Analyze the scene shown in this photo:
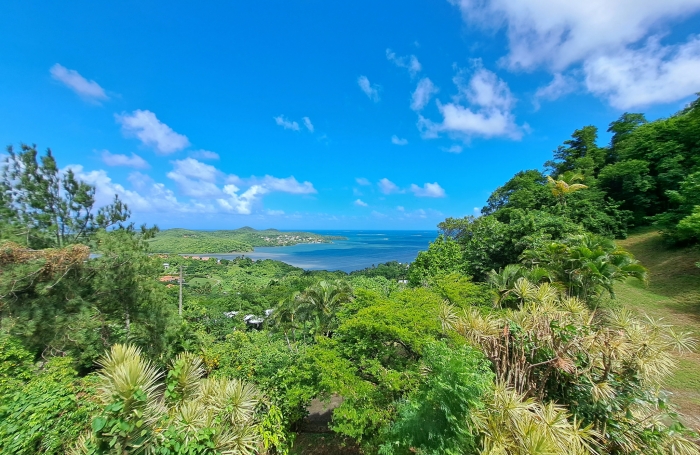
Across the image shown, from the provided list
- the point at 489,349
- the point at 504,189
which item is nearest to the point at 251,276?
the point at 504,189

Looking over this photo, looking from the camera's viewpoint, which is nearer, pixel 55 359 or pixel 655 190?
pixel 55 359

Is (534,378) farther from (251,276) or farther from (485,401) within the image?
(251,276)

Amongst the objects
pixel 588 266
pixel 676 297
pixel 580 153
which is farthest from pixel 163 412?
pixel 580 153

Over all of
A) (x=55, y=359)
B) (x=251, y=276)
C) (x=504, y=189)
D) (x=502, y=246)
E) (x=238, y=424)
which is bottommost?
(x=251, y=276)

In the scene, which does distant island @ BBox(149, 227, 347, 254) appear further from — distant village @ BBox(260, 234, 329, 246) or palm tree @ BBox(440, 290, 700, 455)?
palm tree @ BBox(440, 290, 700, 455)

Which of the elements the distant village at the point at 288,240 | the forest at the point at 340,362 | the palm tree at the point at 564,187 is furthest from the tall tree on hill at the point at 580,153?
the distant village at the point at 288,240

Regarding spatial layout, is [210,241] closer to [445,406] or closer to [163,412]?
[163,412]

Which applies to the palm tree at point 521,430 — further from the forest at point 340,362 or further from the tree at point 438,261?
the tree at point 438,261

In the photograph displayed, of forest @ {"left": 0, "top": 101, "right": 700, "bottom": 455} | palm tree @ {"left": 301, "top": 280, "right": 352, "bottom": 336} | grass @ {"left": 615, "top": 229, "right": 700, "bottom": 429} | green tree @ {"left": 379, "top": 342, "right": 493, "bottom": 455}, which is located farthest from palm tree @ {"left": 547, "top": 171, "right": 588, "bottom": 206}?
green tree @ {"left": 379, "top": 342, "right": 493, "bottom": 455}
